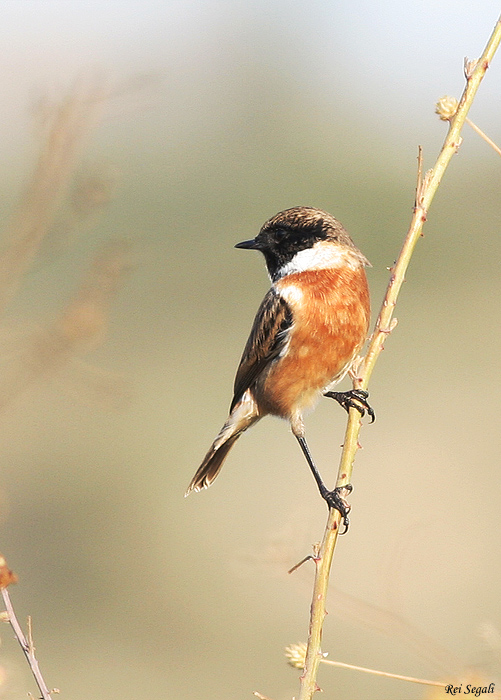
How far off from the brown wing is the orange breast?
0.05 meters

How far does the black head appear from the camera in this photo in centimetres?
439

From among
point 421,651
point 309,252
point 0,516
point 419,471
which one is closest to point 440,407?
point 419,471

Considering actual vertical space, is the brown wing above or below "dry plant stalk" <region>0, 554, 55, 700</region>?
above

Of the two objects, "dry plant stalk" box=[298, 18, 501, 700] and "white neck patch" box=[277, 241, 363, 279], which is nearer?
"dry plant stalk" box=[298, 18, 501, 700]

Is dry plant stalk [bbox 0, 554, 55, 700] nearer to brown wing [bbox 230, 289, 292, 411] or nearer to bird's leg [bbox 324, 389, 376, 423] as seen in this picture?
bird's leg [bbox 324, 389, 376, 423]

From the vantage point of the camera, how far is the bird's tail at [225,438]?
465 centimetres

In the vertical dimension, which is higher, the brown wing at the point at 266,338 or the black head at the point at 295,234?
the black head at the point at 295,234

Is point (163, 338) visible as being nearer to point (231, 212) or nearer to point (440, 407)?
point (231, 212)

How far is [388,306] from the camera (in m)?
2.74

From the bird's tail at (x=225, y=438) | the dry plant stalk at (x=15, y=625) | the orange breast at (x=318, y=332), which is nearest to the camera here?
the dry plant stalk at (x=15, y=625)

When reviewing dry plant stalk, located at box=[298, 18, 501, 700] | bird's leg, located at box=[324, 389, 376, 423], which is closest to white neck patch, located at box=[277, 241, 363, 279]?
bird's leg, located at box=[324, 389, 376, 423]

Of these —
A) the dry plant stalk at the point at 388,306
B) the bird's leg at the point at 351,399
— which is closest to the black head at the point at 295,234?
the bird's leg at the point at 351,399

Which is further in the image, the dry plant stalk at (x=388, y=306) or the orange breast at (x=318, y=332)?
the orange breast at (x=318, y=332)

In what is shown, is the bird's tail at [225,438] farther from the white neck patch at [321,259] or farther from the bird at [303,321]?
the white neck patch at [321,259]
